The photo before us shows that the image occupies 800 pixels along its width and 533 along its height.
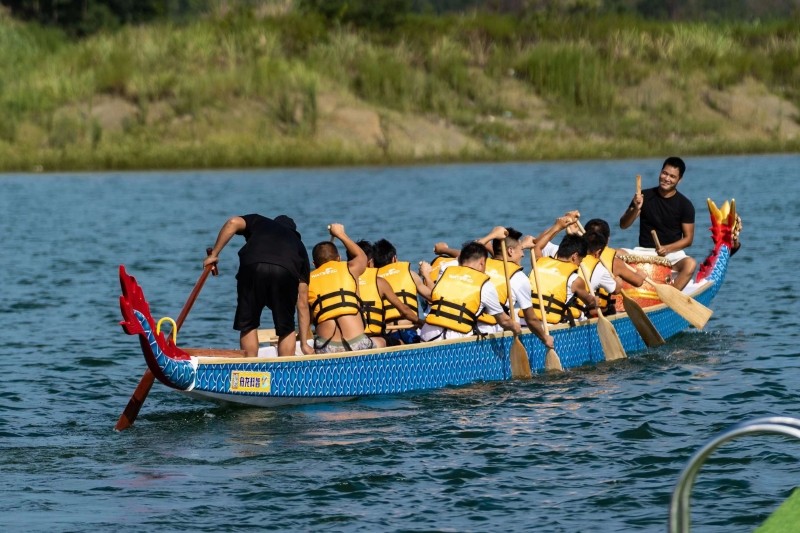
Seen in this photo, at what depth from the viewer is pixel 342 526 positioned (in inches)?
380

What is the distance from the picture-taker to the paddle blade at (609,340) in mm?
15117

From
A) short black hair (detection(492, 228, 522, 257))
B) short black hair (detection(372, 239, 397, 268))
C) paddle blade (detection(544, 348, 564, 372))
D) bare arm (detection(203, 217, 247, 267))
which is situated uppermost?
bare arm (detection(203, 217, 247, 267))

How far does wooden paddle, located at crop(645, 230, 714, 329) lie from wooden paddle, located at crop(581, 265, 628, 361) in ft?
4.04

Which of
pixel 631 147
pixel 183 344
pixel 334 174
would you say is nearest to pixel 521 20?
pixel 631 147

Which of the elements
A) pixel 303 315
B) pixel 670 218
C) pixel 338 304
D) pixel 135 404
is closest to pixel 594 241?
pixel 670 218

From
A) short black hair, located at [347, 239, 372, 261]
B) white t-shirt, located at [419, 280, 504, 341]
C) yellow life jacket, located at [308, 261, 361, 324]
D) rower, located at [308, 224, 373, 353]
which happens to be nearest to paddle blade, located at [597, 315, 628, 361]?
white t-shirt, located at [419, 280, 504, 341]

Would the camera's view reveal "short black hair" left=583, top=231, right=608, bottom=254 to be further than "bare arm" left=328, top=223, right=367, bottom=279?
Yes

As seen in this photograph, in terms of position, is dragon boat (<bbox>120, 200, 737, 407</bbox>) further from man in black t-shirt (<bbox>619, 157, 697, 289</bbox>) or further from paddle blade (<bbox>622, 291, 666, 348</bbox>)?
man in black t-shirt (<bbox>619, 157, 697, 289</bbox>)

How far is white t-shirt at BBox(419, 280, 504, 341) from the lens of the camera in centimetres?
1384

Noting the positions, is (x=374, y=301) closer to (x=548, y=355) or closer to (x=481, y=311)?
(x=481, y=311)

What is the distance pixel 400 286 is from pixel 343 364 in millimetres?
1804

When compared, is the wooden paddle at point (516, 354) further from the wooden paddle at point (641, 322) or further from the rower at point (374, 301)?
the wooden paddle at point (641, 322)

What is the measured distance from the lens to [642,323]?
52.2 feet

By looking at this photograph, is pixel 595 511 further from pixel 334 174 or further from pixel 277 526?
pixel 334 174
